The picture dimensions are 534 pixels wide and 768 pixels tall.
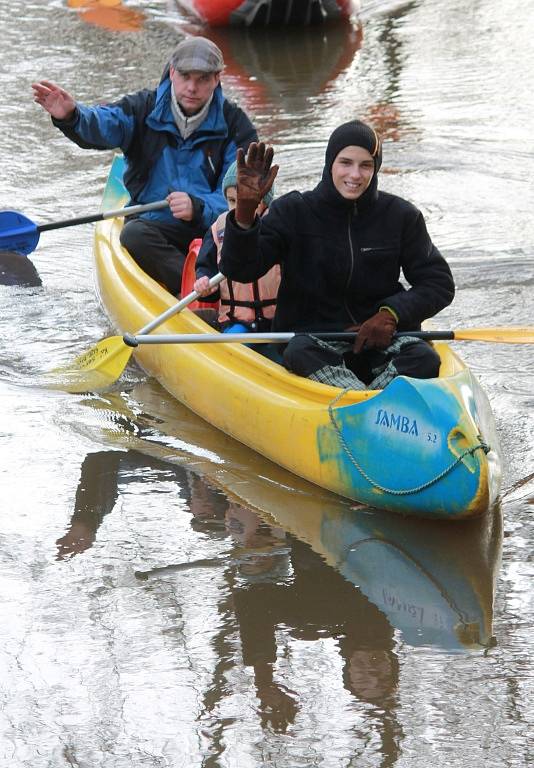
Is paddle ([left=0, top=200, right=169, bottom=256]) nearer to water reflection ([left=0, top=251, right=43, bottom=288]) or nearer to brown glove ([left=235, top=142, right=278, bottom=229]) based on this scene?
water reflection ([left=0, top=251, right=43, bottom=288])

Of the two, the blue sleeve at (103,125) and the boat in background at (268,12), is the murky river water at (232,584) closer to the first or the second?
the blue sleeve at (103,125)

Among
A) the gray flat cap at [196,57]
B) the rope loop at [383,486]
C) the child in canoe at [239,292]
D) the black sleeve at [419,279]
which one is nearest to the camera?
the rope loop at [383,486]

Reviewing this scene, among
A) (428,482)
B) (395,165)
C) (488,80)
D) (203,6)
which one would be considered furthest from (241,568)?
(203,6)

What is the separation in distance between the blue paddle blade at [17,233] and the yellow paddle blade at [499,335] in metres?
3.76

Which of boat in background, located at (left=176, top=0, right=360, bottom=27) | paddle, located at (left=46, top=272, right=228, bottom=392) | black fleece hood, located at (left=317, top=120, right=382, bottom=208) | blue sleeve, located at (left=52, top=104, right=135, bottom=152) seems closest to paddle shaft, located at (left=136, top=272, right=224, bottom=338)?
paddle, located at (left=46, top=272, right=228, bottom=392)

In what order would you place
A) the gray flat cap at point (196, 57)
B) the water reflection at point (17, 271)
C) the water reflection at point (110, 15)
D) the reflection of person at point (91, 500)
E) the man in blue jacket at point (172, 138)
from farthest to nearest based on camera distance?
the water reflection at point (110, 15)
the water reflection at point (17, 271)
the man in blue jacket at point (172, 138)
the gray flat cap at point (196, 57)
the reflection of person at point (91, 500)

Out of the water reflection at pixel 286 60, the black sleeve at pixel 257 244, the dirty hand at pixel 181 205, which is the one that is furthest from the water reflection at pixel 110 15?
the black sleeve at pixel 257 244

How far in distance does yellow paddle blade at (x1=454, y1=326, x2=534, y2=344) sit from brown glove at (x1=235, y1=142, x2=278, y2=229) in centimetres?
100

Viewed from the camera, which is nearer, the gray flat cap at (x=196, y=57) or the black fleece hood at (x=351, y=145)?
the black fleece hood at (x=351, y=145)

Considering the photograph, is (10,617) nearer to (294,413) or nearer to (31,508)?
(31,508)

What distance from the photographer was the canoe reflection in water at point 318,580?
406 cm

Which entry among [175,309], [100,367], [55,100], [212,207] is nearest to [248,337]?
[175,309]

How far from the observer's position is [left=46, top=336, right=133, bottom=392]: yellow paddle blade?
6.32 m

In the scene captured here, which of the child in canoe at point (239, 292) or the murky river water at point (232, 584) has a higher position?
the child in canoe at point (239, 292)
